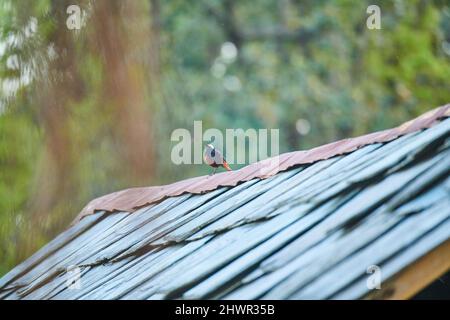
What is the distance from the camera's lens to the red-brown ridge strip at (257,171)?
7.00 feet

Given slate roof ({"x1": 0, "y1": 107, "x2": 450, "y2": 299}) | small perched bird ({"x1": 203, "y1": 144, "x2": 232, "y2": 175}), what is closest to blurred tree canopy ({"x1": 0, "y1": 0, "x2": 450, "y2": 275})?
small perched bird ({"x1": 203, "y1": 144, "x2": 232, "y2": 175})

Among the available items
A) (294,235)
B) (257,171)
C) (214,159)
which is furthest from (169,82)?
(294,235)

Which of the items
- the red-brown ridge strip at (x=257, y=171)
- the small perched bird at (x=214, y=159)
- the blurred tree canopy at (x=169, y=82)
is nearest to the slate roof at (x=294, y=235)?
the red-brown ridge strip at (x=257, y=171)

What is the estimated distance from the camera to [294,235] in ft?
6.16

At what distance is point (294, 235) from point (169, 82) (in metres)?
4.04

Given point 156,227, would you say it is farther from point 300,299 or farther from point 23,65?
point 23,65

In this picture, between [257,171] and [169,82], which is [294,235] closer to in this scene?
[257,171]

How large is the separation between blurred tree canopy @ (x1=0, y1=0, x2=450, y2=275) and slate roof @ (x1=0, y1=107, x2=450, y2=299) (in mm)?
1966

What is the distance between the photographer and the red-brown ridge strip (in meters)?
2.13

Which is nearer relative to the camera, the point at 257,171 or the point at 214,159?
the point at 257,171

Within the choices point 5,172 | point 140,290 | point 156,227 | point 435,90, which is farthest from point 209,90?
point 140,290

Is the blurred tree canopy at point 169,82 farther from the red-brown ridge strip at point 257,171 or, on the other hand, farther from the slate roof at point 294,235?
the slate roof at point 294,235

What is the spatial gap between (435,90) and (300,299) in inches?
210

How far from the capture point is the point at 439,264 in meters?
1.59
